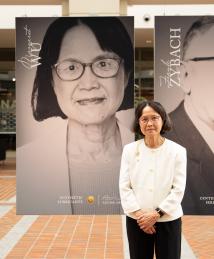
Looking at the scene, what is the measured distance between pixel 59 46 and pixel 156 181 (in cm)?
338

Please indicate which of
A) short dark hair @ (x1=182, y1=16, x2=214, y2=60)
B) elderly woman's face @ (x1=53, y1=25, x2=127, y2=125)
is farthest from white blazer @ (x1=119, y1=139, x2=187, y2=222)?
short dark hair @ (x1=182, y1=16, x2=214, y2=60)

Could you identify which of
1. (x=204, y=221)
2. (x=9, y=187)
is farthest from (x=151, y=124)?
(x=9, y=187)

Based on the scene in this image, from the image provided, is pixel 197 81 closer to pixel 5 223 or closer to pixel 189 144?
pixel 189 144

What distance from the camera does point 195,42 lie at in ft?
19.6

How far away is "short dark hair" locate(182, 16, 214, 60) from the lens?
5.94 meters

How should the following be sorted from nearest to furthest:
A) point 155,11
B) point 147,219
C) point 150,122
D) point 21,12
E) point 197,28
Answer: point 147,219, point 150,122, point 197,28, point 155,11, point 21,12

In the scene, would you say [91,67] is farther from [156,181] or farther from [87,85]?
[156,181]

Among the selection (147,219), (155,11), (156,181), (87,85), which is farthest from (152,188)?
(155,11)

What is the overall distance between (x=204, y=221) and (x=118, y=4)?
3988mm

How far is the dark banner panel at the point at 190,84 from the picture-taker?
598cm

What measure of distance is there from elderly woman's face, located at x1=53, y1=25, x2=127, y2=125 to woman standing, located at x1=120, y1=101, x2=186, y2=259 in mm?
2836

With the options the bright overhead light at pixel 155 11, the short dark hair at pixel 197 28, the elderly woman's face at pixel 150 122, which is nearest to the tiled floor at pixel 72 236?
the short dark hair at pixel 197 28

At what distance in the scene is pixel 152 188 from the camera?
2.99 m

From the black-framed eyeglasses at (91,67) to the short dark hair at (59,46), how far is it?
102 mm
